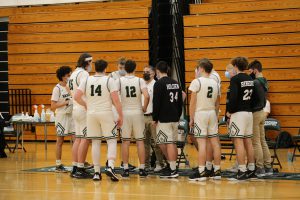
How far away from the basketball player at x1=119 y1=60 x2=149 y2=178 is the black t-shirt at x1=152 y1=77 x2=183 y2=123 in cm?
26

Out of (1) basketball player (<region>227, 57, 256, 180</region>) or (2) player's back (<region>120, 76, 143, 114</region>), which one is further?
(2) player's back (<region>120, 76, 143, 114</region>)

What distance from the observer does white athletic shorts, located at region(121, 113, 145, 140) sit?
411 inches

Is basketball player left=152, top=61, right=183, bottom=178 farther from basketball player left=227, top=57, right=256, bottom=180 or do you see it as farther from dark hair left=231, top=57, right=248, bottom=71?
dark hair left=231, top=57, right=248, bottom=71

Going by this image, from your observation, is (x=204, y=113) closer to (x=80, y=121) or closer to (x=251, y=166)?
(x=251, y=166)

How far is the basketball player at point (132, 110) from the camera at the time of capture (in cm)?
1041

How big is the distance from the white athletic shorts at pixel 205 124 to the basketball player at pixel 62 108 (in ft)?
8.61

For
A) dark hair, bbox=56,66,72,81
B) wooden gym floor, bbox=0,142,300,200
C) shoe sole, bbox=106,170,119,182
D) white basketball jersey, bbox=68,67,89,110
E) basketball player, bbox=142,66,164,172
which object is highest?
dark hair, bbox=56,66,72,81

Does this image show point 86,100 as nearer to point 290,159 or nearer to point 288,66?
point 290,159

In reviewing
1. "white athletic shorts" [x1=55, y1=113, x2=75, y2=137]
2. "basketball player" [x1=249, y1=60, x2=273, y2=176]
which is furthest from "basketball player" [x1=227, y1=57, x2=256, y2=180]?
"white athletic shorts" [x1=55, y1=113, x2=75, y2=137]

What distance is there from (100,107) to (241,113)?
7.21 ft

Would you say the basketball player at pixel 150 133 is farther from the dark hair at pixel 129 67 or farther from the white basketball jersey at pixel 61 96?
the white basketball jersey at pixel 61 96

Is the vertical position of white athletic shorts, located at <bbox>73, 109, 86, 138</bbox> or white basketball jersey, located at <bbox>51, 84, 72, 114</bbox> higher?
white basketball jersey, located at <bbox>51, 84, 72, 114</bbox>

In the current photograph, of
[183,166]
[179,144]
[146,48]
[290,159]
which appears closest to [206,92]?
[179,144]

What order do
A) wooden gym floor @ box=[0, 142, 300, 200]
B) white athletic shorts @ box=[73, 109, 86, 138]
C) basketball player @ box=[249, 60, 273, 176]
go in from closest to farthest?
wooden gym floor @ box=[0, 142, 300, 200] → basketball player @ box=[249, 60, 273, 176] → white athletic shorts @ box=[73, 109, 86, 138]
